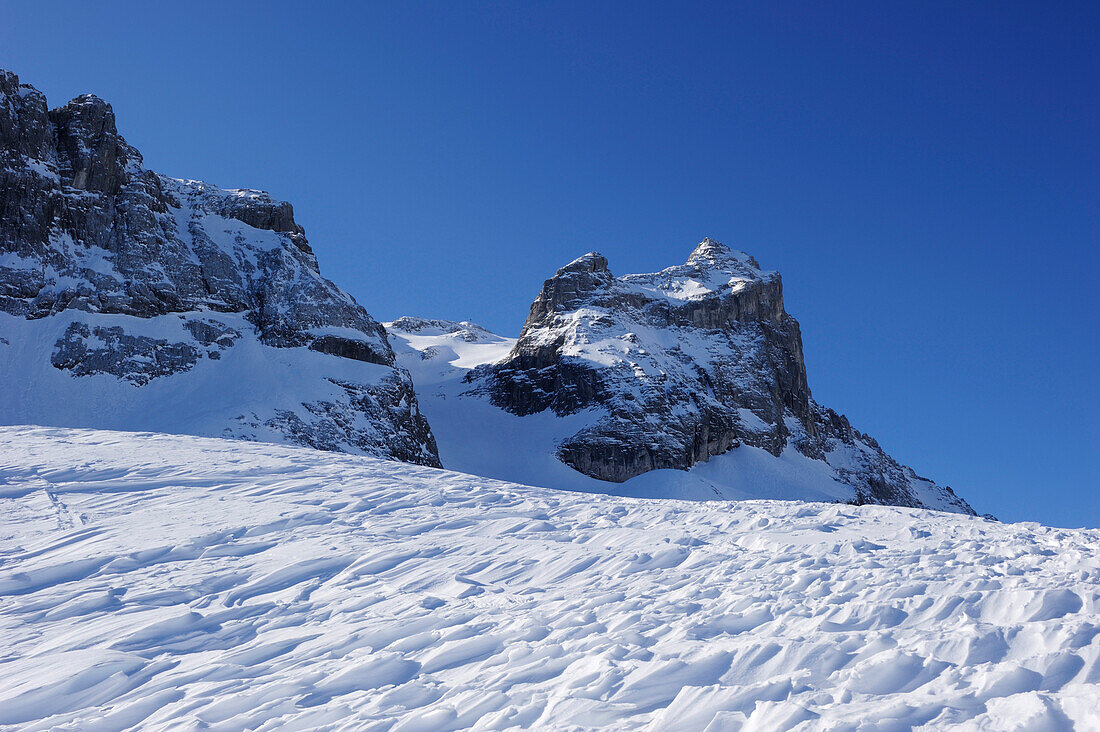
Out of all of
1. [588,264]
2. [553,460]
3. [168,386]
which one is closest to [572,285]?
[588,264]

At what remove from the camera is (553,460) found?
76.7 meters

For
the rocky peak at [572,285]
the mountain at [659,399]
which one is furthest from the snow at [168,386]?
the rocky peak at [572,285]

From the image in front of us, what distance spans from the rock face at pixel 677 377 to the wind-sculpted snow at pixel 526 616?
65.8 metres

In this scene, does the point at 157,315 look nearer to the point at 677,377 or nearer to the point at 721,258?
the point at 677,377

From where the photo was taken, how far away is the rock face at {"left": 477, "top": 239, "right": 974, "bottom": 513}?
7912 cm

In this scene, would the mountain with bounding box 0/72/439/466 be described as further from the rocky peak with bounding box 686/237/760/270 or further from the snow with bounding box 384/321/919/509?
the rocky peak with bounding box 686/237/760/270

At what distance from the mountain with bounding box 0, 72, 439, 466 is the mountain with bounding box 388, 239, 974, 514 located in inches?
666

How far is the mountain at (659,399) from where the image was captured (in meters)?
76.9

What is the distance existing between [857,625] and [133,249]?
70.6m

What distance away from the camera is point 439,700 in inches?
194

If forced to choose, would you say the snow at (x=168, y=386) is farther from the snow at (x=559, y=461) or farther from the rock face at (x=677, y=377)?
the rock face at (x=677, y=377)

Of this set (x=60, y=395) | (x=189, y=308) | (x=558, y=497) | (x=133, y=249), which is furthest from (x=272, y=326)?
(x=558, y=497)

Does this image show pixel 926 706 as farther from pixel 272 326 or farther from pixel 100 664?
pixel 272 326

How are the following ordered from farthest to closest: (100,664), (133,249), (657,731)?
(133,249), (100,664), (657,731)
